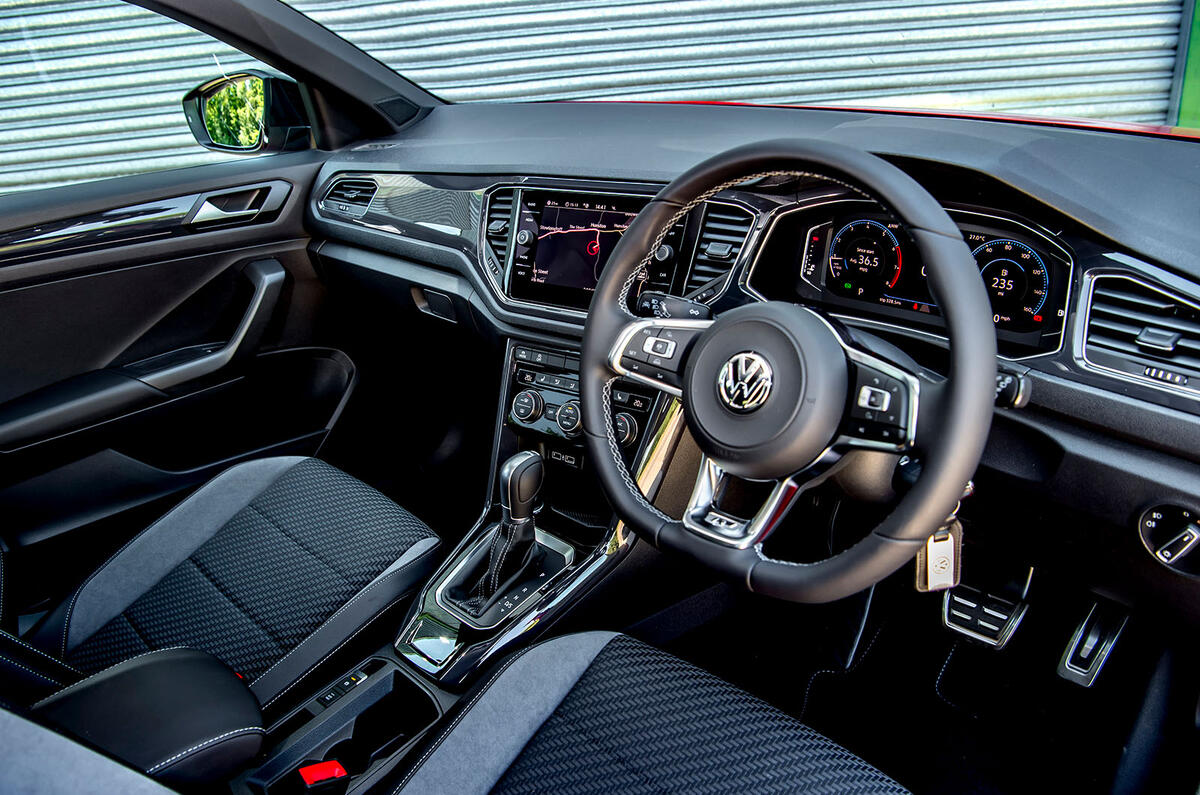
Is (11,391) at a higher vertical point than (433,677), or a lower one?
higher

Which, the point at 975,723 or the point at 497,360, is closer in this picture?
the point at 975,723

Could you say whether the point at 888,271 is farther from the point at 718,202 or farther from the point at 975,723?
the point at 975,723

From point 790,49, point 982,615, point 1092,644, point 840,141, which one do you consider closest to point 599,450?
point 840,141

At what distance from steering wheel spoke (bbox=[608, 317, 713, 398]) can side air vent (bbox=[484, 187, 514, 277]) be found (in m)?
0.68

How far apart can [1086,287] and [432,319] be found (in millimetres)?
1491

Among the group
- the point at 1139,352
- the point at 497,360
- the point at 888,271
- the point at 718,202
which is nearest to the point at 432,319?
the point at 497,360

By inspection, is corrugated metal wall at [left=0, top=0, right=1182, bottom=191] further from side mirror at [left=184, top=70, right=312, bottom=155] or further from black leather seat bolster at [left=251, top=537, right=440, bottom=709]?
black leather seat bolster at [left=251, top=537, right=440, bottom=709]

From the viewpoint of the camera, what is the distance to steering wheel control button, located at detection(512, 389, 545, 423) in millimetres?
1759

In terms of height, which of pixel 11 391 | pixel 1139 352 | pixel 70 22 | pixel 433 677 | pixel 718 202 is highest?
pixel 70 22

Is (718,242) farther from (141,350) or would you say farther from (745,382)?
(141,350)

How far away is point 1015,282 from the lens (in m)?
1.26

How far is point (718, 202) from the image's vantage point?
150cm

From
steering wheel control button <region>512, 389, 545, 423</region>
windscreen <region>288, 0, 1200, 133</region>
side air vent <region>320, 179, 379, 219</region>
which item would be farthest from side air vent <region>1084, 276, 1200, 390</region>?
windscreen <region>288, 0, 1200, 133</region>

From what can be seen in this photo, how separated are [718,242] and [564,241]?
381 millimetres
